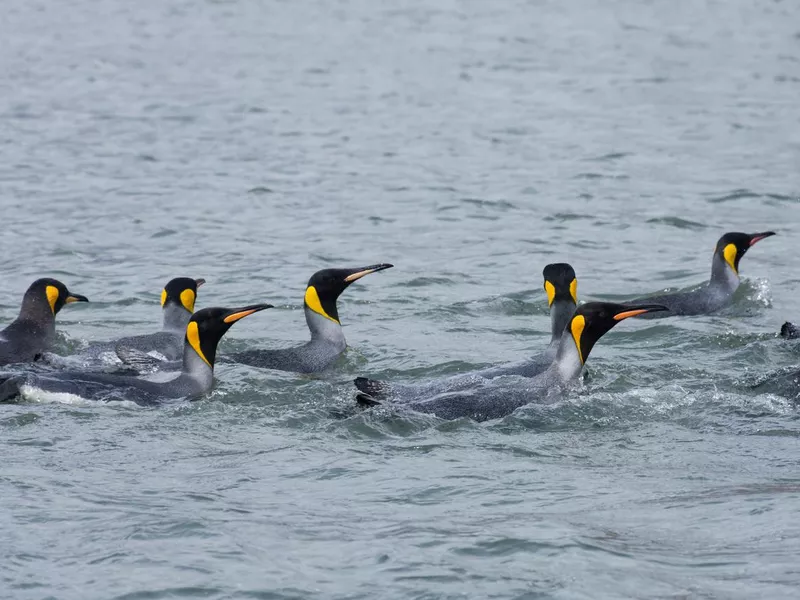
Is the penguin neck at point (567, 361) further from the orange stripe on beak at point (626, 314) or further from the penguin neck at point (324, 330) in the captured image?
the penguin neck at point (324, 330)

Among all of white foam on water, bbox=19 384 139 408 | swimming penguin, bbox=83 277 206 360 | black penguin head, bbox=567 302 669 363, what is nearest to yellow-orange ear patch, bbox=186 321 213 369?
swimming penguin, bbox=83 277 206 360

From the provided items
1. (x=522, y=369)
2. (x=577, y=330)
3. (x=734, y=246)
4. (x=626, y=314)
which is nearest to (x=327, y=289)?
(x=522, y=369)

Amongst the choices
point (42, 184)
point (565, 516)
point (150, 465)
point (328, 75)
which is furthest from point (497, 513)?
point (328, 75)

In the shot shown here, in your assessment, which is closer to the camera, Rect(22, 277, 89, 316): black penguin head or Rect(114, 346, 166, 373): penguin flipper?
Rect(114, 346, 166, 373): penguin flipper

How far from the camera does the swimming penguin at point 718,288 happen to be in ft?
45.3

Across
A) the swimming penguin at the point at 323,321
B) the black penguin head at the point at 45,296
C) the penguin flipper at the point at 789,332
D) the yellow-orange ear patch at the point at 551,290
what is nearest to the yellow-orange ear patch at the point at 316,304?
the swimming penguin at the point at 323,321

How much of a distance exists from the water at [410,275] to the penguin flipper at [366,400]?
9 cm

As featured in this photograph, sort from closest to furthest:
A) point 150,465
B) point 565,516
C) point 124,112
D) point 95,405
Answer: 1. point 565,516
2. point 150,465
3. point 95,405
4. point 124,112

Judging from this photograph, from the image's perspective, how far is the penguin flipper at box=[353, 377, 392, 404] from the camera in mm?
10078

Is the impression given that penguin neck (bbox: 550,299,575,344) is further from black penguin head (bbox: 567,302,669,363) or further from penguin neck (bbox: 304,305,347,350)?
penguin neck (bbox: 304,305,347,350)

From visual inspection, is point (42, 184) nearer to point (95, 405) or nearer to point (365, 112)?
point (365, 112)

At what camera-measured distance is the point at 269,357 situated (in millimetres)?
11992

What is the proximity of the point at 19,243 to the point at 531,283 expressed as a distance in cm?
611

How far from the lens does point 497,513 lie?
8.31 meters
